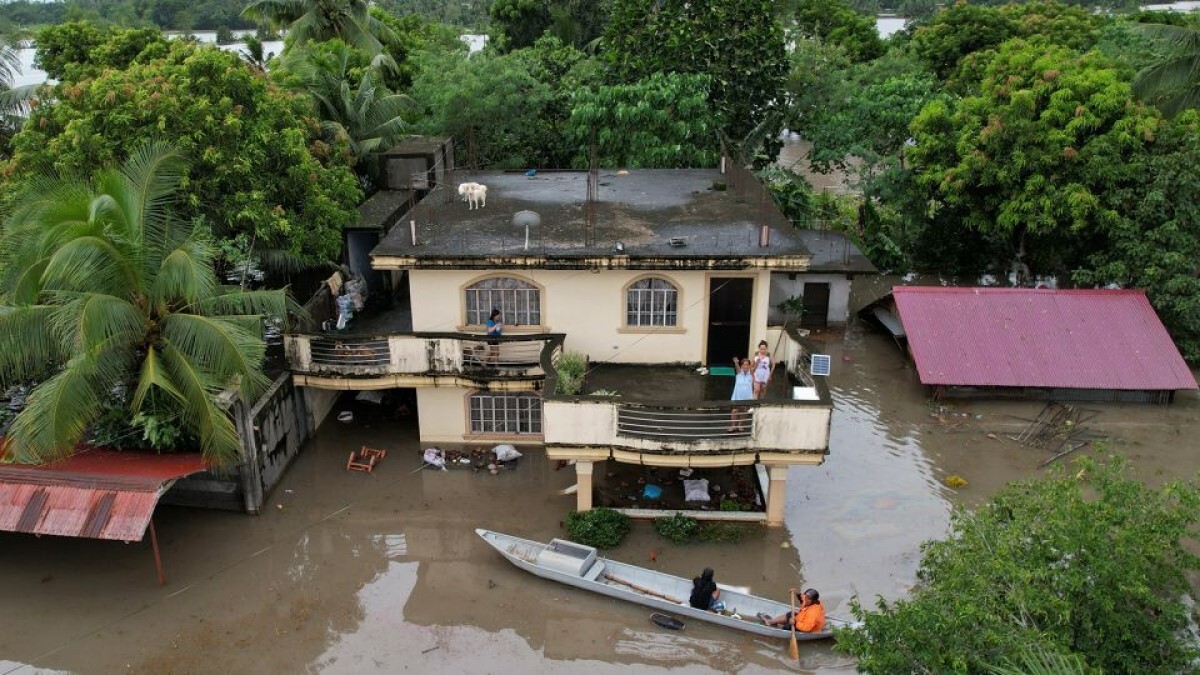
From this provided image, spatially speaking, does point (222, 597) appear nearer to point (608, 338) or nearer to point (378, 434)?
point (378, 434)

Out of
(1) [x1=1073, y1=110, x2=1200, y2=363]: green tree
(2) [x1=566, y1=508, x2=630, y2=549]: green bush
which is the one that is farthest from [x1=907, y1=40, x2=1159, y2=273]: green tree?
(2) [x1=566, y1=508, x2=630, y2=549]: green bush

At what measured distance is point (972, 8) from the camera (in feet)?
159

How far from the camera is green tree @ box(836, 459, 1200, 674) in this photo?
10164 mm

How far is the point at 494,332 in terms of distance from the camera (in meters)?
19.4

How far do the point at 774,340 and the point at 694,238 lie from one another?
2865mm

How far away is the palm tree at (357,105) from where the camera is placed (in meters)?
28.4

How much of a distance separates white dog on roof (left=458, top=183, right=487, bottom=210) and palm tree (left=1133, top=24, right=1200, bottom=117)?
19.3 meters

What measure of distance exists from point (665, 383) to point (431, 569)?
606 centimetres

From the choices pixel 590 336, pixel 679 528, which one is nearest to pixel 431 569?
pixel 679 528

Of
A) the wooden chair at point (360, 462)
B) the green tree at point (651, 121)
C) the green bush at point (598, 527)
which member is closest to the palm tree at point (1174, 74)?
the green tree at point (651, 121)

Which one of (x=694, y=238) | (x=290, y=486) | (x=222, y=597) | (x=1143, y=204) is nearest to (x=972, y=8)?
(x=1143, y=204)

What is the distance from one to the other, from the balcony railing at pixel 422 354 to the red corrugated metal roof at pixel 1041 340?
445 inches

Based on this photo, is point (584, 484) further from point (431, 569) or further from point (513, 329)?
point (513, 329)

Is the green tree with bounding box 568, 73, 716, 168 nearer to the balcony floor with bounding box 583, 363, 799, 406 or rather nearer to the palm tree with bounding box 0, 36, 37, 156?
the balcony floor with bounding box 583, 363, 799, 406
